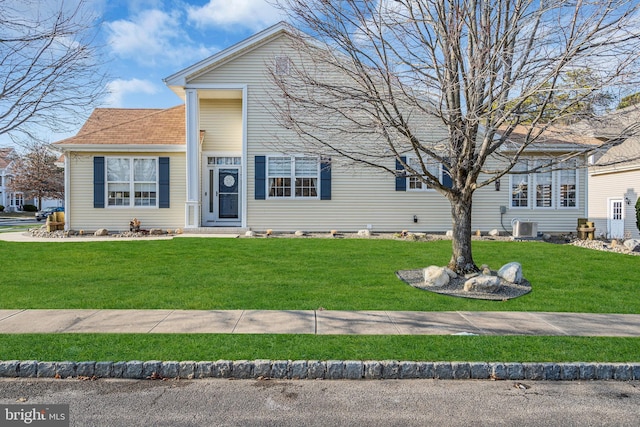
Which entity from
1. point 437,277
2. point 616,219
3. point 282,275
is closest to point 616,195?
point 616,219

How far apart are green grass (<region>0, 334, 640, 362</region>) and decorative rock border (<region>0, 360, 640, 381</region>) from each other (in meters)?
0.12

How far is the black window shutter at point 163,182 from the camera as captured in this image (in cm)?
1573

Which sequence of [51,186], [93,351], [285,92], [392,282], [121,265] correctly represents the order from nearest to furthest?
[93,351] < [285,92] < [392,282] < [121,265] < [51,186]

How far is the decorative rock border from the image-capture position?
4371 millimetres

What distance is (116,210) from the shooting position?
15.9 meters

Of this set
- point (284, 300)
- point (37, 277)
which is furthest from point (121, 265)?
point (284, 300)

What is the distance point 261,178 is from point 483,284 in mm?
9722

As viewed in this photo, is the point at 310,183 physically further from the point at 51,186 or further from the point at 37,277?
the point at 51,186

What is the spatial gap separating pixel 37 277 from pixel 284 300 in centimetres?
532

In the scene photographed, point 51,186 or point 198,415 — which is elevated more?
point 51,186

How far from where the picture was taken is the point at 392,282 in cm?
838

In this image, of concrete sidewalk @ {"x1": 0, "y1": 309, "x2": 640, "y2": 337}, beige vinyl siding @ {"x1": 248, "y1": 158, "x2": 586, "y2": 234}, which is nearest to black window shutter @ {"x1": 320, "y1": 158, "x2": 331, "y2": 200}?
beige vinyl siding @ {"x1": 248, "y1": 158, "x2": 586, "y2": 234}

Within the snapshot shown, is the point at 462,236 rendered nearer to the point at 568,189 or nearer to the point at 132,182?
the point at 568,189

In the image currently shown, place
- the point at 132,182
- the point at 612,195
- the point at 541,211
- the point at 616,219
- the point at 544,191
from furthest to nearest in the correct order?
the point at 612,195 < the point at 616,219 < the point at 544,191 < the point at 541,211 < the point at 132,182
